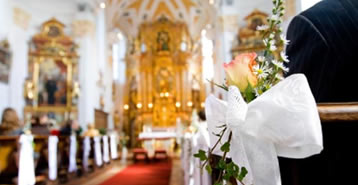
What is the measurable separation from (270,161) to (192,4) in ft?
68.8

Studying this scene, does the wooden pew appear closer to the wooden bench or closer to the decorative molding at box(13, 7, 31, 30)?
the wooden bench

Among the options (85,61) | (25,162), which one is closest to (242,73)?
(25,162)

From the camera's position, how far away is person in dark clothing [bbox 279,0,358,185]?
0.76 m

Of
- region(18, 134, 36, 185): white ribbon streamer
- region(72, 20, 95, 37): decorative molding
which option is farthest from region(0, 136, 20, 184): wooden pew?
region(72, 20, 95, 37): decorative molding

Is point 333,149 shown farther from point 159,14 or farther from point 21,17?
→ point 159,14

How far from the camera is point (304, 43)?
955 millimetres

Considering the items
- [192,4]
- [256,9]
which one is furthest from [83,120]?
[192,4]

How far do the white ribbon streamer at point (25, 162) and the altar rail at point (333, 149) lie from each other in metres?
4.36

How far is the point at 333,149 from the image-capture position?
0.76 m

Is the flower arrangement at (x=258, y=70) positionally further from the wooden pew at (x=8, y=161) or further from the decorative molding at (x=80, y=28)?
the decorative molding at (x=80, y=28)

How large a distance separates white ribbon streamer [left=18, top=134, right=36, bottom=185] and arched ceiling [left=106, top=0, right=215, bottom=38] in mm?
16840

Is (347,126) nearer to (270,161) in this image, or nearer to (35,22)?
(270,161)

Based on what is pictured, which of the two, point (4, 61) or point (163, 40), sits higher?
point (163, 40)

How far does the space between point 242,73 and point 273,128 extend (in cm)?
26
